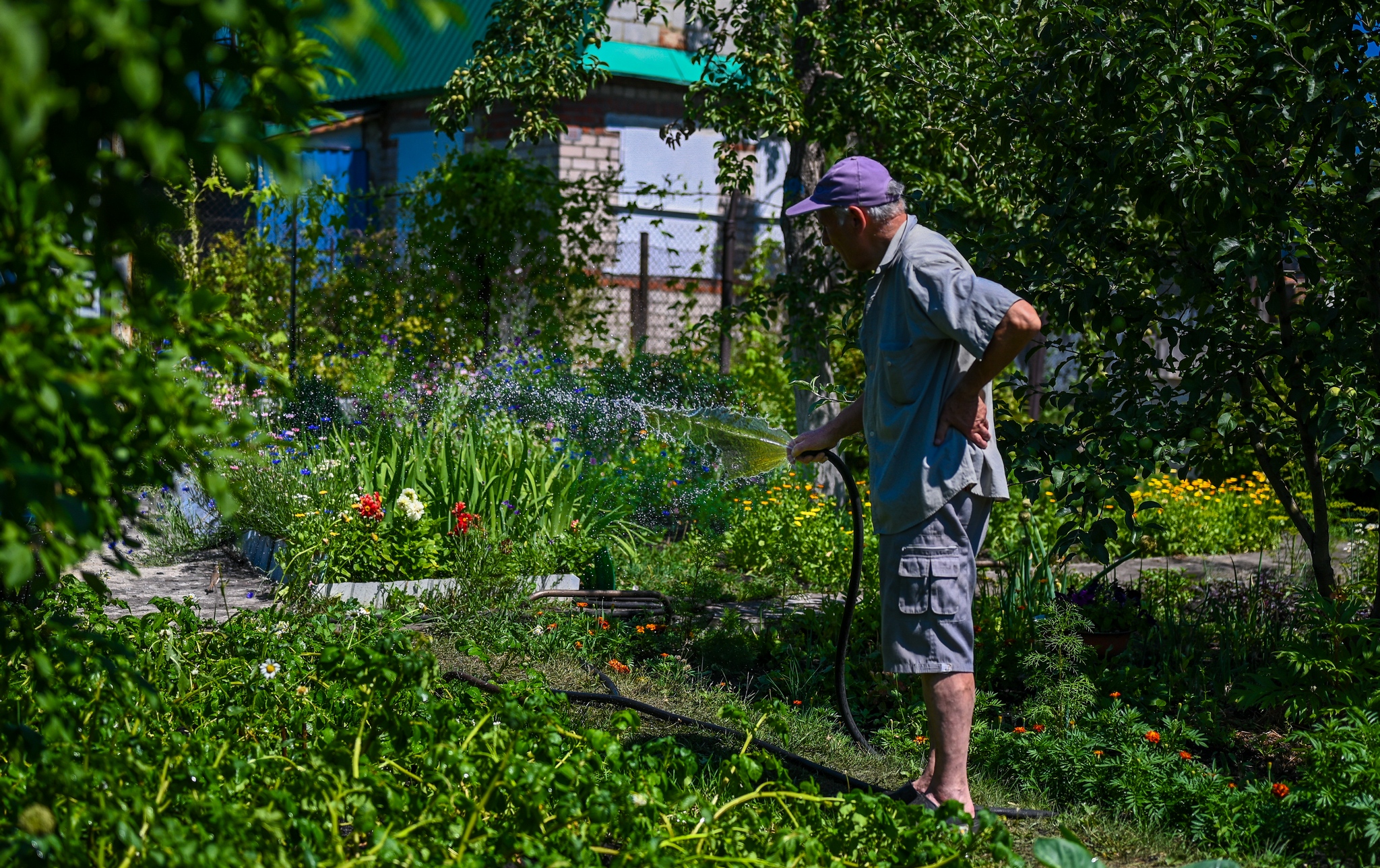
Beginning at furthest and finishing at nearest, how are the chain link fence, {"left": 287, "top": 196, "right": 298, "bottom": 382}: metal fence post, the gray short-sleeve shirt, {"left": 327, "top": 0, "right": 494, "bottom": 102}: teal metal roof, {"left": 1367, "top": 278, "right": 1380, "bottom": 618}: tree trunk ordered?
{"left": 327, "top": 0, "right": 494, "bottom": 102}: teal metal roof → the chain link fence → {"left": 287, "top": 196, "right": 298, "bottom": 382}: metal fence post → {"left": 1367, "top": 278, "right": 1380, "bottom": 618}: tree trunk → the gray short-sleeve shirt

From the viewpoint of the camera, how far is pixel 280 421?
721 cm

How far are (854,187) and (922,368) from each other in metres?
0.49

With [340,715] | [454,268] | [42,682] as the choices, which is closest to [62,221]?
[42,682]

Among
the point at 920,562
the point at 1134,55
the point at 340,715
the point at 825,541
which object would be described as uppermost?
the point at 1134,55

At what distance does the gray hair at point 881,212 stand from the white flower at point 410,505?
8.77 ft

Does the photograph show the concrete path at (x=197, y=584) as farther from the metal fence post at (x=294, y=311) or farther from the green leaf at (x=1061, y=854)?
the green leaf at (x=1061, y=854)

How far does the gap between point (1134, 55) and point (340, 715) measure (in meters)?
2.90

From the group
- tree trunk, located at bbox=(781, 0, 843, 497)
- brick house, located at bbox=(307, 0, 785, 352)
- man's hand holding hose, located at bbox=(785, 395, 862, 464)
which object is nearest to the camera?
man's hand holding hose, located at bbox=(785, 395, 862, 464)

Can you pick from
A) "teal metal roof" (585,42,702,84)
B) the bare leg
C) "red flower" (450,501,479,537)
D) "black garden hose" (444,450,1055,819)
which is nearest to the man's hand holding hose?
"black garden hose" (444,450,1055,819)

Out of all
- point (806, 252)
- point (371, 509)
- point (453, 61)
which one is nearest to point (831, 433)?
point (371, 509)

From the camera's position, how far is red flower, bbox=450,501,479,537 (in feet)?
17.0

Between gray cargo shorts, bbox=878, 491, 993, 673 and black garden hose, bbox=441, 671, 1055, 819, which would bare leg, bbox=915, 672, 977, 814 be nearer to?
gray cargo shorts, bbox=878, 491, 993, 673

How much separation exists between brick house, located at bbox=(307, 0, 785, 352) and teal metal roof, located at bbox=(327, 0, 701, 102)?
0.7 inches

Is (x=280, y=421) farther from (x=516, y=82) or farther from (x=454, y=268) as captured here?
(x=516, y=82)
